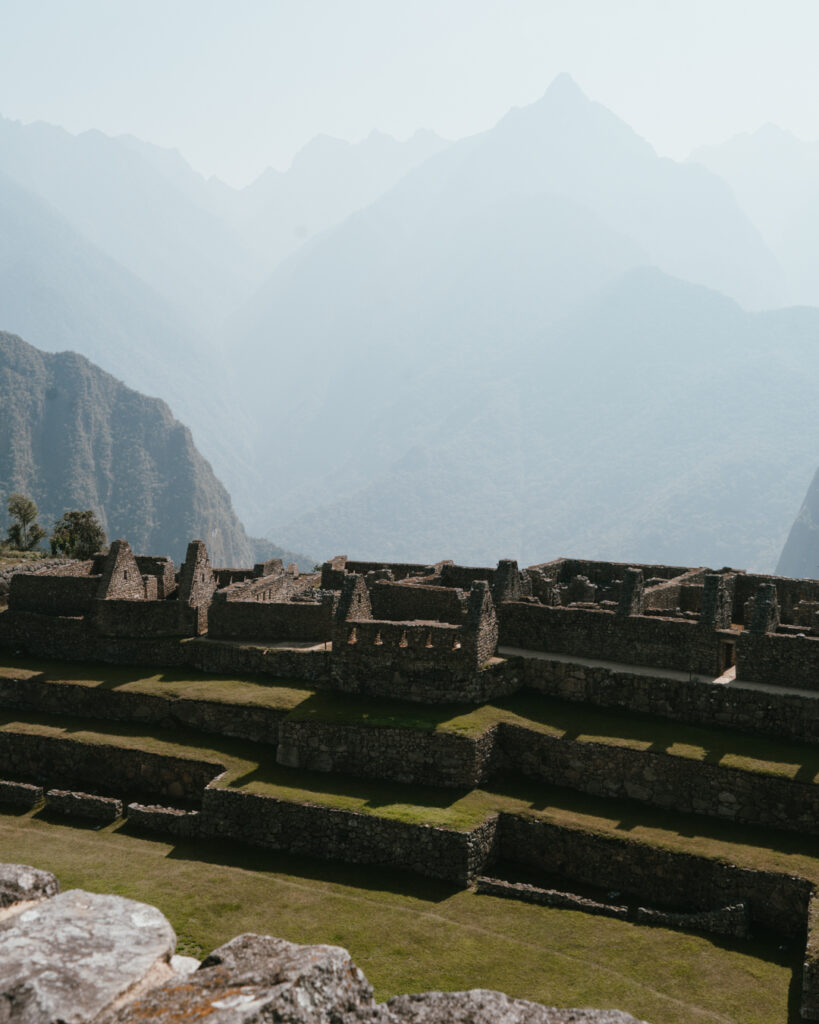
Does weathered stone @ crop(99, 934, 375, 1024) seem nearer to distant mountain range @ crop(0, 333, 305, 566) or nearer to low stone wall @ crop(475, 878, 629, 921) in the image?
low stone wall @ crop(475, 878, 629, 921)

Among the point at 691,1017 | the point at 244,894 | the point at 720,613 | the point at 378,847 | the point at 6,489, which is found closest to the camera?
the point at 691,1017

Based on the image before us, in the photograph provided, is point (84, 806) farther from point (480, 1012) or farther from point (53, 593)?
point (480, 1012)

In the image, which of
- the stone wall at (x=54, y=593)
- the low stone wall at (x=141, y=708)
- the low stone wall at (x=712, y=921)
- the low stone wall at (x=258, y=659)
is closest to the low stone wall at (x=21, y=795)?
the low stone wall at (x=141, y=708)

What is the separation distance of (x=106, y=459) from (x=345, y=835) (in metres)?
169

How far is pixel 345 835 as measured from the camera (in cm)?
2052

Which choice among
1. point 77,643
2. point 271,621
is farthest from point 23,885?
point 77,643

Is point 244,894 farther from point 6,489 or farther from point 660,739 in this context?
point 6,489

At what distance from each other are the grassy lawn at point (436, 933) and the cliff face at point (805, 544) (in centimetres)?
14453

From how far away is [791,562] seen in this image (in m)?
161

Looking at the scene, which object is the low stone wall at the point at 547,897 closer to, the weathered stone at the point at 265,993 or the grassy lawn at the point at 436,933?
the grassy lawn at the point at 436,933

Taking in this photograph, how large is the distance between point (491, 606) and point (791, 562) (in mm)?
150364

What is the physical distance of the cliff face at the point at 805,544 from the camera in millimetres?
153500

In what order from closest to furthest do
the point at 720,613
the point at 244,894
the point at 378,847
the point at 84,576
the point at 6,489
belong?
1. the point at 244,894
2. the point at 378,847
3. the point at 720,613
4. the point at 84,576
5. the point at 6,489

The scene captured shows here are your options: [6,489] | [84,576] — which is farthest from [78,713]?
[6,489]
